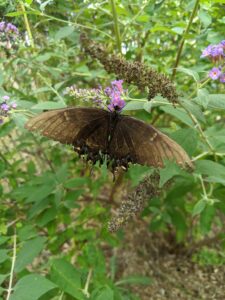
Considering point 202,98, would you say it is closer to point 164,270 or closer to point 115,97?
point 115,97

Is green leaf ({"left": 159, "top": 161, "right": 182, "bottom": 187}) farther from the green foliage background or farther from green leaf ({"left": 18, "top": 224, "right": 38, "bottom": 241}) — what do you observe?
green leaf ({"left": 18, "top": 224, "right": 38, "bottom": 241})

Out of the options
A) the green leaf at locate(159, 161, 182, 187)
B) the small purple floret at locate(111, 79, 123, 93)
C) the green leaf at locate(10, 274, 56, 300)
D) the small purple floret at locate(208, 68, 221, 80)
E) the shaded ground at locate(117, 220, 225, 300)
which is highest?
the small purple floret at locate(208, 68, 221, 80)

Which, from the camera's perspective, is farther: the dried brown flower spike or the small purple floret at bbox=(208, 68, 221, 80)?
the small purple floret at bbox=(208, 68, 221, 80)

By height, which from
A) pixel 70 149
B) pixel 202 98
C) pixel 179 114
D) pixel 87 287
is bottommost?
pixel 87 287

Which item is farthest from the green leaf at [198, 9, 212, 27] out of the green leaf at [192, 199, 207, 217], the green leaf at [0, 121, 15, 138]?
the green leaf at [0, 121, 15, 138]

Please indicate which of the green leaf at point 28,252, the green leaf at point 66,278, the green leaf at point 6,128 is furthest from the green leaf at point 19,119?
the green leaf at point 66,278

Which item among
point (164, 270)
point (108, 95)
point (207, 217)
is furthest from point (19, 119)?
point (164, 270)

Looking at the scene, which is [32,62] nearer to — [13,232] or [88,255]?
[13,232]
